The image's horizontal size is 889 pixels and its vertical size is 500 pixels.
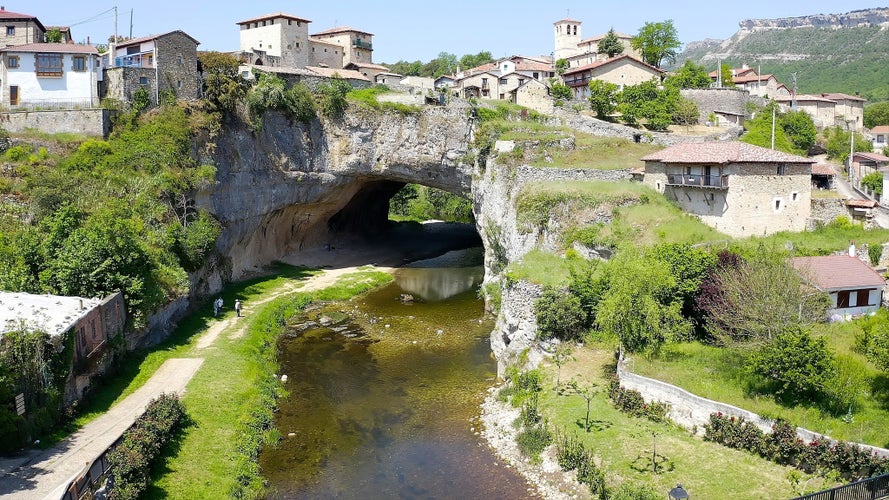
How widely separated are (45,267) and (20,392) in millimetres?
9301

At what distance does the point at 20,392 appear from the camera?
22.4 meters

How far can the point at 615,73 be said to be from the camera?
64062mm

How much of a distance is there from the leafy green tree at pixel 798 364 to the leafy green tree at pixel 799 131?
36.9 m

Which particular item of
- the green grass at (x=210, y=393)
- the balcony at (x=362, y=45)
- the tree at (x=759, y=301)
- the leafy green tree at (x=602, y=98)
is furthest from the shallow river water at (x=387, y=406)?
the balcony at (x=362, y=45)

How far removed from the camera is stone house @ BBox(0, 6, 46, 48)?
48.8 m

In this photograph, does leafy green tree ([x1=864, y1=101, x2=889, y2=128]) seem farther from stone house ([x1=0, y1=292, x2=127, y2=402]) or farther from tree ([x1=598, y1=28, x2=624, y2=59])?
stone house ([x1=0, y1=292, x2=127, y2=402])

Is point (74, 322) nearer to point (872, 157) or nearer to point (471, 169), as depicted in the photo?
point (471, 169)

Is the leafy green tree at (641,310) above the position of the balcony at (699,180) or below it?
below

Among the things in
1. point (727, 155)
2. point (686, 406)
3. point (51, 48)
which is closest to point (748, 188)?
point (727, 155)

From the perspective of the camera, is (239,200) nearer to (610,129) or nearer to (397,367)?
(397,367)

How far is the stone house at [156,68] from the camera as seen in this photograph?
45.7 m

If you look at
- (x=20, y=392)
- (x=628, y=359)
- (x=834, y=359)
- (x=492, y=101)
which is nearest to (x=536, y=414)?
(x=628, y=359)

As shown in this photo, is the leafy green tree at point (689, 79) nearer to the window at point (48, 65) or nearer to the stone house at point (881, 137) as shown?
the stone house at point (881, 137)

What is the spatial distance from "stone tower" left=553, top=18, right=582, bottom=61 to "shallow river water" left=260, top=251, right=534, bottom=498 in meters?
49.0
